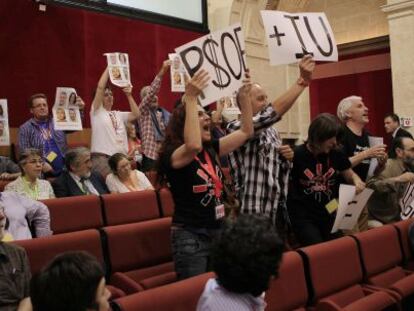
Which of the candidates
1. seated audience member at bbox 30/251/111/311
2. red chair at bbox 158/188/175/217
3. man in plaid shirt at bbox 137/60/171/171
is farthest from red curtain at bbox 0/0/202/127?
seated audience member at bbox 30/251/111/311

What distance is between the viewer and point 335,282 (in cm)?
257

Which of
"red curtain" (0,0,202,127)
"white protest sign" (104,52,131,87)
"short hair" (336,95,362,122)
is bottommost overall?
"short hair" (336,95,362,122)

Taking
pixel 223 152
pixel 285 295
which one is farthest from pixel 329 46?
pixel 285 295

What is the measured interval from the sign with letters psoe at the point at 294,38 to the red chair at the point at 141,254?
1.13m

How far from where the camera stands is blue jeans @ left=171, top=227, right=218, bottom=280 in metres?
2.16

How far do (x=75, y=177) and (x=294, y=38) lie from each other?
200cm

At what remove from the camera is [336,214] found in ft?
9.25

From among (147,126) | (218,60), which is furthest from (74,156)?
(218,60)

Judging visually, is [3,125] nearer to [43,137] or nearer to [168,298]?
[43,137]

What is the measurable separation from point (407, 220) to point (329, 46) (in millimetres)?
1372

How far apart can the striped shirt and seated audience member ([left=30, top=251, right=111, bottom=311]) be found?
0.88ft

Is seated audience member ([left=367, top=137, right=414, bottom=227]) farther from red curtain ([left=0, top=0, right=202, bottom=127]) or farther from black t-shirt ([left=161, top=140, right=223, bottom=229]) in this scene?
red curtain ([left=0, top=0, right=202, bottom=127])

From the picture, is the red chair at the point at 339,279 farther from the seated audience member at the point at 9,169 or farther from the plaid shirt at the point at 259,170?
the seated audience member at the point at 9,169

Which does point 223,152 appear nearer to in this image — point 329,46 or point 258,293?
point 329,46
